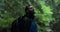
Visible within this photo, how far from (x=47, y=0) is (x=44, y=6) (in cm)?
69

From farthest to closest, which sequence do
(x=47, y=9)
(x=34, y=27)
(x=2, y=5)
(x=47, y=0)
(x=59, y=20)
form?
(x=59, y=20), (x=47, y=0), (x=47, y=9), (x=2, y=5), (x=34, y=27)

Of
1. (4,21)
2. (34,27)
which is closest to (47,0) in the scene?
(4,21)

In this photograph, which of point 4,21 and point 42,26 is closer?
point 4,21

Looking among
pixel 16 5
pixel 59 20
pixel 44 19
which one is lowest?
pixel 59 20

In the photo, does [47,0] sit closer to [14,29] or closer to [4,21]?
[4,21]

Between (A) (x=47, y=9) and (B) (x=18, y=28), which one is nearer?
(B) (x=18, y=28)

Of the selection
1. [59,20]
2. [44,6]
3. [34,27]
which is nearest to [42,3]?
[44,6]

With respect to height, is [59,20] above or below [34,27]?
below

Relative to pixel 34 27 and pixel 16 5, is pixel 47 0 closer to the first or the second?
pixel 16 5

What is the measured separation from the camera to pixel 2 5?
455cm

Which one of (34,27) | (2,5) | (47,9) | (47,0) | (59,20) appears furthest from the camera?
(59,20)

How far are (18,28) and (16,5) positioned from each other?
1.69 meters

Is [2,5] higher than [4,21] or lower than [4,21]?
higher

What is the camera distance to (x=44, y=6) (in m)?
4.94
